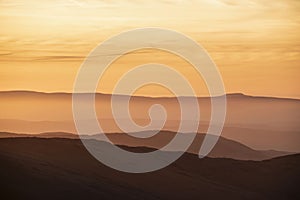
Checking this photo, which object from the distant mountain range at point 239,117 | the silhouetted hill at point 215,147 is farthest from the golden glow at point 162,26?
the silhouetted hill at point 215,147

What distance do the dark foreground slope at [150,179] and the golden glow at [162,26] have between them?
0.28 m

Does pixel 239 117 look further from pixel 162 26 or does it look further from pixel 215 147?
pixel 162 26

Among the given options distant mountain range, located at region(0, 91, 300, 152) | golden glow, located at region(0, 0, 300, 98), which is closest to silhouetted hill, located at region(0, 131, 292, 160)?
distant mountain range, located at region(0, 91, 300, 152)

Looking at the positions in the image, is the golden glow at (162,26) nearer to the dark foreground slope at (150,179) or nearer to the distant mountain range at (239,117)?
the distant mountain range at (239,117)

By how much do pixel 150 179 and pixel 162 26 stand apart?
2.05ft

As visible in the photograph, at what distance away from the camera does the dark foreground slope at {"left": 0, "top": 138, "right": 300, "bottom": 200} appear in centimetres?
187

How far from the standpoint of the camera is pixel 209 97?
1880mm

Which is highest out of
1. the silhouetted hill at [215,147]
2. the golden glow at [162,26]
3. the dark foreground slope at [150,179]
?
the golden glow at [162,26]

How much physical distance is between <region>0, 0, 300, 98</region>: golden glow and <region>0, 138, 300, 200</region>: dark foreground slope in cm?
28

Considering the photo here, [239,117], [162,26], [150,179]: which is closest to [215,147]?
[239,117]

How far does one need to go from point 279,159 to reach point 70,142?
86cm

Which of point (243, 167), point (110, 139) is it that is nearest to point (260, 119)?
point (243, 167)

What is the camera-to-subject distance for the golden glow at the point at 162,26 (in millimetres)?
1858

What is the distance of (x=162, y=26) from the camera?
1.86 m
